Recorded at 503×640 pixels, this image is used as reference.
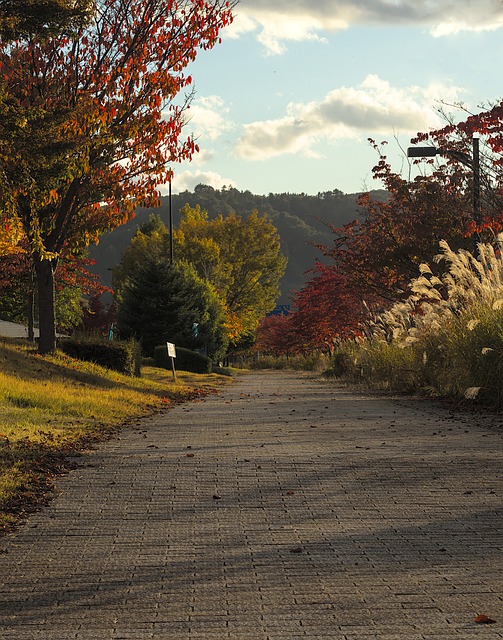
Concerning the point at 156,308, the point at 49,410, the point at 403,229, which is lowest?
the point at 49,410

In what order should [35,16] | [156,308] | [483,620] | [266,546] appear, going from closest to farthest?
[483,620]
[266,546]
[35,16]
[156,308]

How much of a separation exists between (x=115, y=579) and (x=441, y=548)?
2145mm

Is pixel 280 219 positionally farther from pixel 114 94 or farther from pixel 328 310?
pixel 114 94

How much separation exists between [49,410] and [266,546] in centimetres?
1035

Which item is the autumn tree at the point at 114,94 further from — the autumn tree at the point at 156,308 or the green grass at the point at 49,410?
the autumn tree at the point at 156,308

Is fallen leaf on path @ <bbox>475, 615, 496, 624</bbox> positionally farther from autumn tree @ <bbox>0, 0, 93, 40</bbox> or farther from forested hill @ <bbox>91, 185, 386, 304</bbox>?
forested hill @ <bbox>91, 185, 386, 304</bbox>

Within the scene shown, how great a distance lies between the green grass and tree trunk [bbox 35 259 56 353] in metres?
0.45

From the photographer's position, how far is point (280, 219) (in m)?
192

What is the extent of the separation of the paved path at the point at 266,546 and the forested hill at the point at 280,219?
162 meters

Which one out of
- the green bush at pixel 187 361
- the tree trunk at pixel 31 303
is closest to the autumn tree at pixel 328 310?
the green bush at pixel 187 361

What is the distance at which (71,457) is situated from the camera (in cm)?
1056

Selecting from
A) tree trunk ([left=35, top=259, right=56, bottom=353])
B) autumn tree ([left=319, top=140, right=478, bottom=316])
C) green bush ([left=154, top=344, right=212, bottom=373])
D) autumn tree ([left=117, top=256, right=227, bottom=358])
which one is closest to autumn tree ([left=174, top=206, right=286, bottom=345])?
autumn tree ([left=117, top=256, right=227, bottom=358])

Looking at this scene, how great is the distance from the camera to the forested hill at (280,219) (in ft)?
586

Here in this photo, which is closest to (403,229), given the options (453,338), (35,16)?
(453,338)
